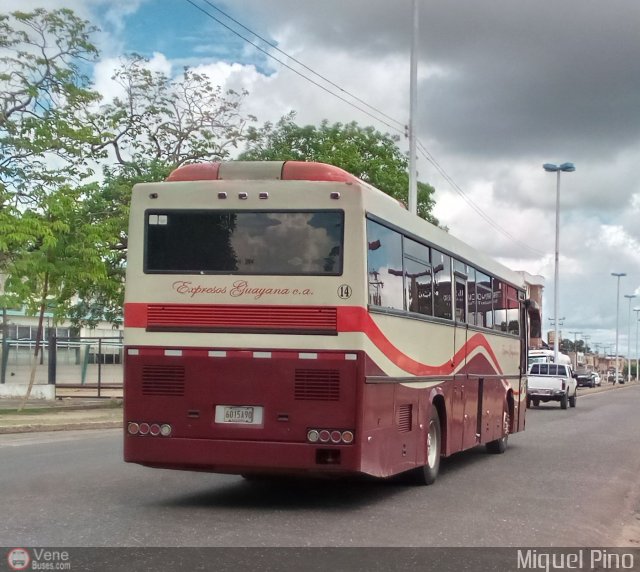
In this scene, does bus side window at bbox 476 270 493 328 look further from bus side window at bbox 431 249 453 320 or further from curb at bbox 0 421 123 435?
curb at bbox 0 421 123 435

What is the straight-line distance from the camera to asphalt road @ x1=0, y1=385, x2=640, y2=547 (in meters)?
8.33

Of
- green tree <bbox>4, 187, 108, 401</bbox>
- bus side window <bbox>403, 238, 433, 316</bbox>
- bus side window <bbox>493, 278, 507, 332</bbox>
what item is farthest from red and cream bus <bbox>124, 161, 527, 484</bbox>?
green tree <bbox>4, 187, 108, 401</bbox>

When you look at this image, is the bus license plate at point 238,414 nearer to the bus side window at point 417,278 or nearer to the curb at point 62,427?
the bus side window at point 417,278

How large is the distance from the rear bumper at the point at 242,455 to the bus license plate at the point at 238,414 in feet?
0.71

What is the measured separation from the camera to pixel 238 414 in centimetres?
982

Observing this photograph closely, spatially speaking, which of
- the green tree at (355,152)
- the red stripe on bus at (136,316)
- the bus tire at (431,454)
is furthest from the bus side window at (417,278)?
the green tree at (355,152)

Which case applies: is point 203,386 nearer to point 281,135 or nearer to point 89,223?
point 89,223

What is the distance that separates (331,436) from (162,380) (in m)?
1.86

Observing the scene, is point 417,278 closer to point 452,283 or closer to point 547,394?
point 452,283

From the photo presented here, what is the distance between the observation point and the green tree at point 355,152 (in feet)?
122

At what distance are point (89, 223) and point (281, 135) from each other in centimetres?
1417

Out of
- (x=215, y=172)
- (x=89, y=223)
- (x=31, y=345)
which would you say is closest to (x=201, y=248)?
(x=215, y=172)

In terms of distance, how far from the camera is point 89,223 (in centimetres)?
Result: 2619

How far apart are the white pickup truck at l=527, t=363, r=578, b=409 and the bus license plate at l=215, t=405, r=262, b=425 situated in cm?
2926
